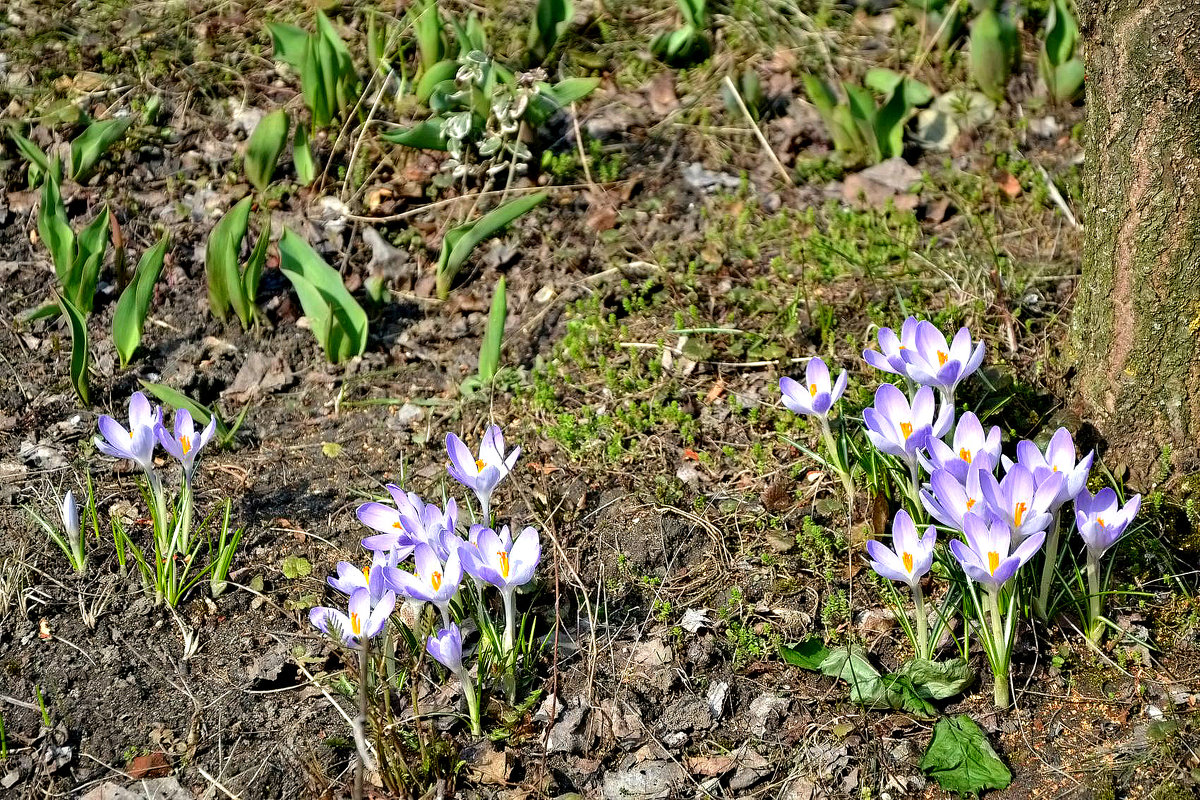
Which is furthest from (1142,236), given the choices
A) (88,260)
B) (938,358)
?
(88,260)

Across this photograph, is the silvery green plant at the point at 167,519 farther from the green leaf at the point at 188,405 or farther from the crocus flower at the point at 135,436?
the green leaf at the point at 188,405

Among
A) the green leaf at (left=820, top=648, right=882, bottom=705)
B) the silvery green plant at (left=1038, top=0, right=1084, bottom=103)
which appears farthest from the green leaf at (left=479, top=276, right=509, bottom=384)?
the silvery green plant at (left=1038, top=0, right=1084, bottom=103)

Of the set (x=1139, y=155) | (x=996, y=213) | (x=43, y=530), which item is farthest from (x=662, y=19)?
(x=43, y=530)

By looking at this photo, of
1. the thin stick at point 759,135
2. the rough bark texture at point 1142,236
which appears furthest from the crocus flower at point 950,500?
the thin stick at point 759,135

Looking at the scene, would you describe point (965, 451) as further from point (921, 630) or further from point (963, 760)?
point (963, 760)

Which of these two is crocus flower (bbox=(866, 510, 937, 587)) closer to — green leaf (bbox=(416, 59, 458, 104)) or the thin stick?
Result: the thin stick

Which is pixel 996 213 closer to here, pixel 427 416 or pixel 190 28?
pixel 427 416
